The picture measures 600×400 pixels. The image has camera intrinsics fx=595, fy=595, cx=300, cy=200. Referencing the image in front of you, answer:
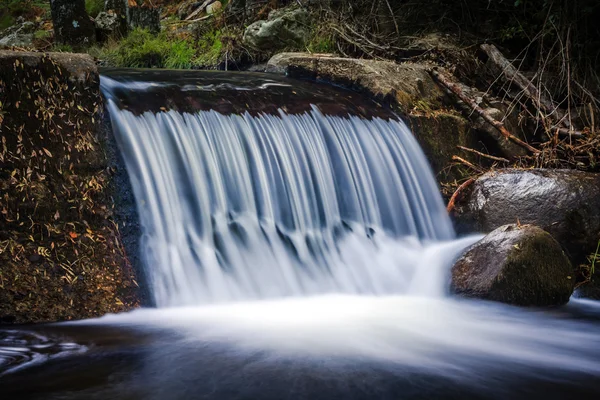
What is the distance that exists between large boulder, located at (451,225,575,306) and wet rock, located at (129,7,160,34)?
8.38 m

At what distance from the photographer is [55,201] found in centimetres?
329

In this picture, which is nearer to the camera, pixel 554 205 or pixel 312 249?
pixel 312 249

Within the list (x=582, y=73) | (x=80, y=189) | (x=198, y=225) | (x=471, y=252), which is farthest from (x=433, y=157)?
(x=80, y=189)

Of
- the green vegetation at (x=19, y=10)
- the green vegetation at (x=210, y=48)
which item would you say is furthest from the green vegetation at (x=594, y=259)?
the green vegetation at (x=19, y=10)

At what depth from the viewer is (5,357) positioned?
8.07 feet

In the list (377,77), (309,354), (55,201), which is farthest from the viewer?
(377,77)

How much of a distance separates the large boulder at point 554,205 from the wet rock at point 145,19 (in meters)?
7.81

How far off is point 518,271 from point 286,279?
1455mm

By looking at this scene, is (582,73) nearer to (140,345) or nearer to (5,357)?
(140,345)

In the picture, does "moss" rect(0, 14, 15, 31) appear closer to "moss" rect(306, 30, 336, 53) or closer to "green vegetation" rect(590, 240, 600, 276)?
"moss" rect(306, 30, 336, 53)

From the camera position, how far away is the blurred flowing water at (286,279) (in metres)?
2.38

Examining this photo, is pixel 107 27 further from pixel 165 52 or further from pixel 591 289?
pixel 591 289

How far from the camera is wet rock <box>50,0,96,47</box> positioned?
34.3 ft

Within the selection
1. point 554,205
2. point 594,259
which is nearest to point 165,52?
point 554,205
